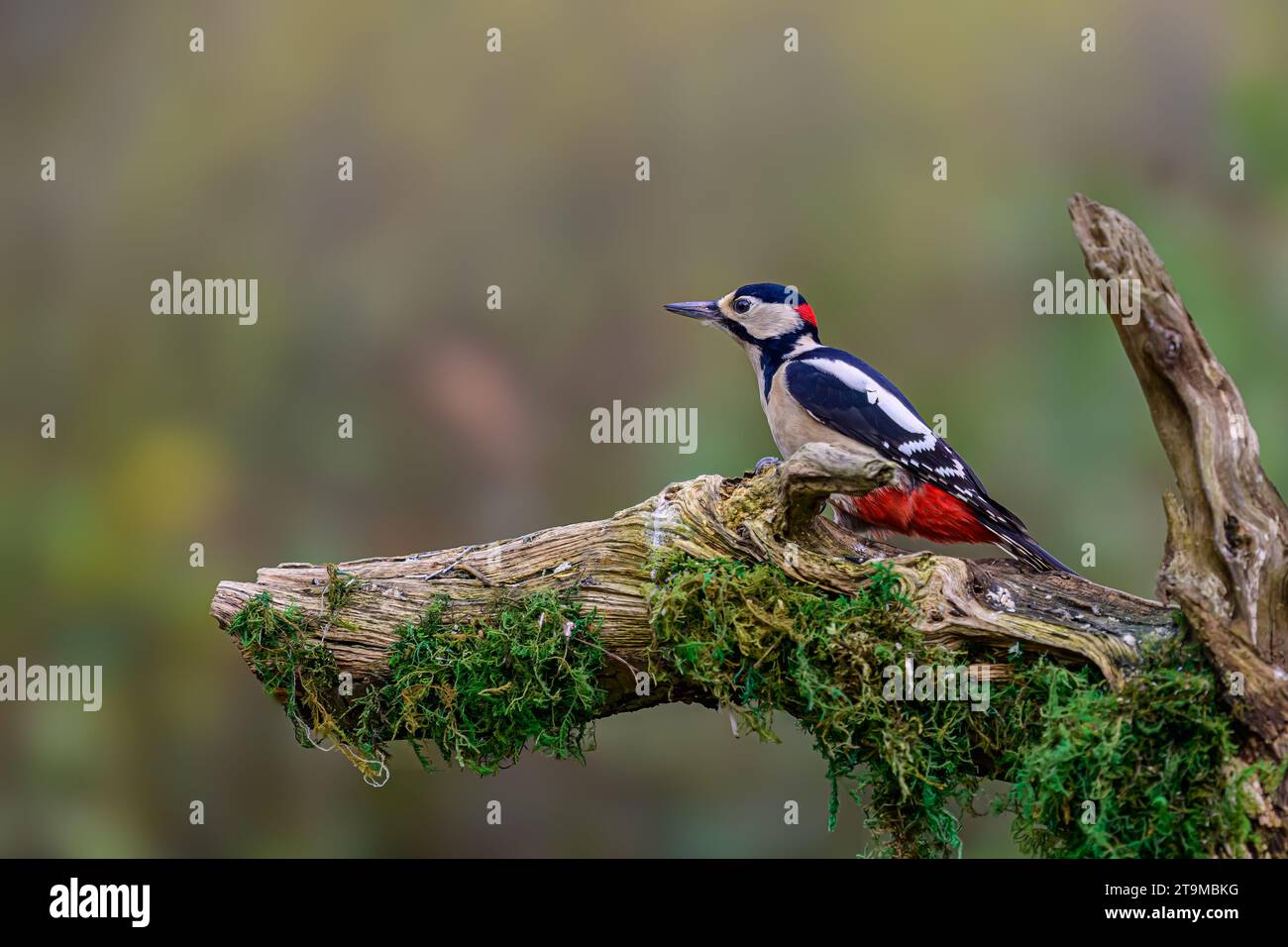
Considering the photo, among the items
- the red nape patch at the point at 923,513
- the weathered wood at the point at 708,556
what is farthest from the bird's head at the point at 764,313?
the weathered wood at the point at 708,556

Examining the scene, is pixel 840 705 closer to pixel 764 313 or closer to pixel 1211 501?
pixel 1211 501

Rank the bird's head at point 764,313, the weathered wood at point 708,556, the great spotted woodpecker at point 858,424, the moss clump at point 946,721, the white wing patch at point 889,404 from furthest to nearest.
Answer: the bird's head at point 764,313 → the white wing patch at point 889,404 → the great spotted woodpecker at point 858,424 → the weathered wood at point 708,556 → the moss clump at point 946,721

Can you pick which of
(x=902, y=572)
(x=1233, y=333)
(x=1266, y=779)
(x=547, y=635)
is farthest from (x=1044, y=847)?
(x=1233, y=333)

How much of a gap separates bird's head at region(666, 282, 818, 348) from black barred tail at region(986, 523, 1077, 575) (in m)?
1.04

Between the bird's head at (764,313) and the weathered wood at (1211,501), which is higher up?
the bird's head at (764,313)

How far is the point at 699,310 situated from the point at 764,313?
0.70 ft

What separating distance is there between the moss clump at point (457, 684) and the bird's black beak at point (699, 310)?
1.35m

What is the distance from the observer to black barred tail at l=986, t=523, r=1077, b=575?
9.98 feet

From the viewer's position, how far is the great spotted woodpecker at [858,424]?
330cm

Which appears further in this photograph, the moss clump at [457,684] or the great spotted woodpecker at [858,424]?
the great spotted woodpecker at [858,424]

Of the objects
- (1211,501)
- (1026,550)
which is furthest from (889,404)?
(1211,501)

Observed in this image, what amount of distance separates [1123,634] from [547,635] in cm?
132

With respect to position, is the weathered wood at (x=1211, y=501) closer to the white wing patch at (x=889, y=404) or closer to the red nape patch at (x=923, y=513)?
the red nape patch at (x=923, y=513)

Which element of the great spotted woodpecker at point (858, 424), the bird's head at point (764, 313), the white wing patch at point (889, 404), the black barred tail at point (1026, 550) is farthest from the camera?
the bird's head at point (764, 313)
